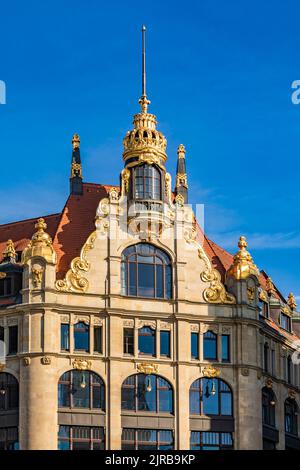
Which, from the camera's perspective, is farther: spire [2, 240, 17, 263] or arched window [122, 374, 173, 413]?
spire [2, 240, 17, 263]

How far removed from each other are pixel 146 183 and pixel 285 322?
17.1 meters

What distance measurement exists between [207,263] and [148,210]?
219 inches

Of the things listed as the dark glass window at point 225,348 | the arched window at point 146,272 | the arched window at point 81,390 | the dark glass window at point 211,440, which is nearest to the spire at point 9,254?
the arched window at point 146,272

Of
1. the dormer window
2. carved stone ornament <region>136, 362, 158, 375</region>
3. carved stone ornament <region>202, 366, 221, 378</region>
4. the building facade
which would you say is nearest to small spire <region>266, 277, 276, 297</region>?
the dormer window

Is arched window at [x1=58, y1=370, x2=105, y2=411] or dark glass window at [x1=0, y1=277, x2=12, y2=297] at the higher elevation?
dark glass window at [x1=0, y1=277, x2=12, y2=297]

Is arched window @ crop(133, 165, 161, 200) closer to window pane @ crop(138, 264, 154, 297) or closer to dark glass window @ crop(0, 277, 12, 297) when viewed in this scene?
window pane @ crop(138, 264, 154, 297)

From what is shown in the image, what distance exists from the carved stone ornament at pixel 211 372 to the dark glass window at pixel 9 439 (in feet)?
43.9

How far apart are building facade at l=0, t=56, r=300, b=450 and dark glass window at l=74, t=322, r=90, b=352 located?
0.09 meters

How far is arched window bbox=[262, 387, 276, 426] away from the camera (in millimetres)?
117438

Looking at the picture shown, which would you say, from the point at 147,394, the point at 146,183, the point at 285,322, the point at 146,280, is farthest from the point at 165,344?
the point at 285,322

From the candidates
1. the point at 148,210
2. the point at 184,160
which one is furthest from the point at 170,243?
the point at 184,160

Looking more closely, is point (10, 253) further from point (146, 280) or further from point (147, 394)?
point (147, 394)

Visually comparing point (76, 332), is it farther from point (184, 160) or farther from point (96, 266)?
point (184, 160)
